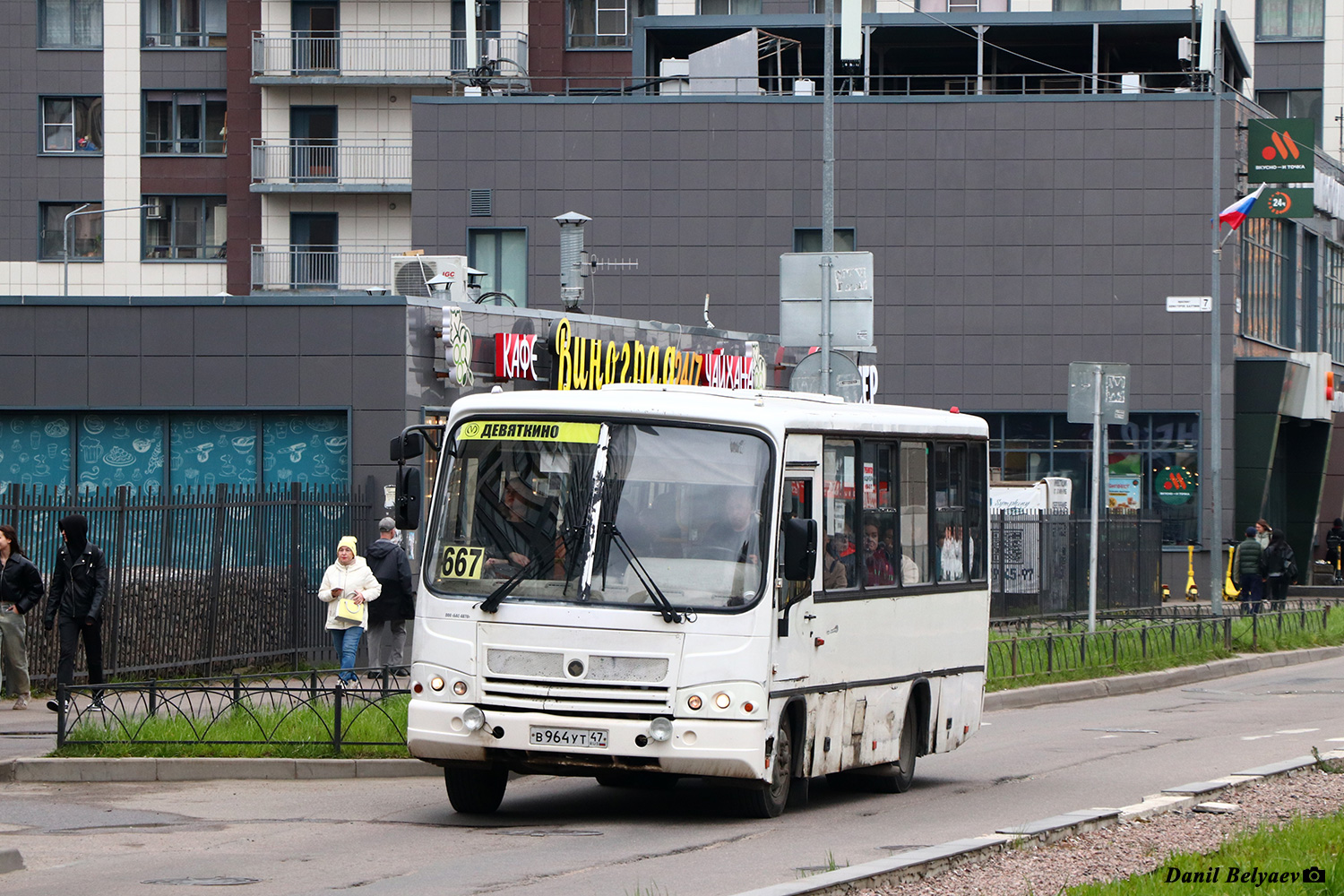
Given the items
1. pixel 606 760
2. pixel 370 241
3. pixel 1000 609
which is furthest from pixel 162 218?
pixel 606 760

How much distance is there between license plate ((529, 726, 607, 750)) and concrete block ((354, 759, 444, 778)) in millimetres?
3254

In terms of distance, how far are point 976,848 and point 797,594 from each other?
2867 millimetres

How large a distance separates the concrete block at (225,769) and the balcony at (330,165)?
43.4 meters

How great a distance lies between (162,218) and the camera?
2325 inches

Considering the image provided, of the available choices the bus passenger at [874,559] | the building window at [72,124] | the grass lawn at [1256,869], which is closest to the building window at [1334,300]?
the building window at [72,124]

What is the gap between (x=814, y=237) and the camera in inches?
1843

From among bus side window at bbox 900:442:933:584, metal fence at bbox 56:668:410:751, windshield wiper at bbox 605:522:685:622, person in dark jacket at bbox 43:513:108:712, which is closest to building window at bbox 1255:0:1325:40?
person in dark jacket at bbox 43:513:108:712

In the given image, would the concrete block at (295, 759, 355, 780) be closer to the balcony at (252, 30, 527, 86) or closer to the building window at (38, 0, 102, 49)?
the balcony at (252, 30, 527, 86)

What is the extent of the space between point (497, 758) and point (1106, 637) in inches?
593

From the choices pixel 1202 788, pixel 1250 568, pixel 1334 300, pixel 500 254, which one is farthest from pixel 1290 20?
pixel 1202 788

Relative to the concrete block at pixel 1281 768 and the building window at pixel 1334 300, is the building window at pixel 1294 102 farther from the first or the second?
the concrete block at pixel 1281 768

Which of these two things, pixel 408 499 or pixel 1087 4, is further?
pixel 1087 4

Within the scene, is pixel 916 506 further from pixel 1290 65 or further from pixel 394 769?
pixel 1290 65

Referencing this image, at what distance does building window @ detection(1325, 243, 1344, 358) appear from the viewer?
5647 cm
